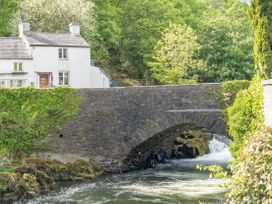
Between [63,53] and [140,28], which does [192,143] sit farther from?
[140,28]

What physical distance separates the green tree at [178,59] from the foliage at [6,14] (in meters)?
14.5

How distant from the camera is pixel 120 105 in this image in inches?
1256

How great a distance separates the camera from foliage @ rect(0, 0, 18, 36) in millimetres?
51062

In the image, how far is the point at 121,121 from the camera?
3212cm

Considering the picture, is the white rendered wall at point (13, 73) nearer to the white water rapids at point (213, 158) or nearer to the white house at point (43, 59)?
the white house at point (43, 59)

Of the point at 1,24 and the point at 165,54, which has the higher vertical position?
the point at 1,24

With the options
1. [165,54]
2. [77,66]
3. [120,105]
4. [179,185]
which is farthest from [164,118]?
[165,54]

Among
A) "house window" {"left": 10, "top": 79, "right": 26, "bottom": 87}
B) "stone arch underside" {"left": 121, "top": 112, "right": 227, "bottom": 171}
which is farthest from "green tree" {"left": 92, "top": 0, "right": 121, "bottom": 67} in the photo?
"stone arch underside" {"left": 121, "top": 112, "right": 227, "bottom": 171}

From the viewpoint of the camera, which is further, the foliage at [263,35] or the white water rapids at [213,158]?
the white water rapids at [213,158]

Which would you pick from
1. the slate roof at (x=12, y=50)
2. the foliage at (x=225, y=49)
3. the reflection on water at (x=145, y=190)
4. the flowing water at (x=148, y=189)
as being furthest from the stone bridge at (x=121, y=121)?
the foliage at (x=225, y=49)

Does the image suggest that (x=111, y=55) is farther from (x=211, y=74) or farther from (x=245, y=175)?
(x=245, y=175)

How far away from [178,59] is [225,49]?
462 centimetres

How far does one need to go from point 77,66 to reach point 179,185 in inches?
752

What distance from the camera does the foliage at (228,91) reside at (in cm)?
2894
